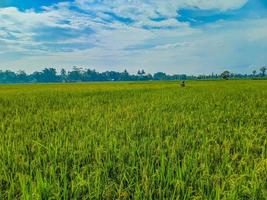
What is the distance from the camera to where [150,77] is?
639ft

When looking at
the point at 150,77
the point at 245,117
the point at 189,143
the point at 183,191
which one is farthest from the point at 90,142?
the point at 150,77

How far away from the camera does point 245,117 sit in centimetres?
814

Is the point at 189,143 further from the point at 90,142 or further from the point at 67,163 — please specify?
the point at 67,163

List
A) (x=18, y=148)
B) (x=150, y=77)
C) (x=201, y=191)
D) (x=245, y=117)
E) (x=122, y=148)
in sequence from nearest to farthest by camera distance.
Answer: (x=201, y=191)
(x=122, y=148)
(x=18, y=148)
(x=245, y=117)
(x=150, y=77)

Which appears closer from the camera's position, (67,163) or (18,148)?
(67,163)

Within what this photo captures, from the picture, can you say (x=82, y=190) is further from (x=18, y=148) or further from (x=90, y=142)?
(x=18, y=148)

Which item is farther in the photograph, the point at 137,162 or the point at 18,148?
the point at 18,148

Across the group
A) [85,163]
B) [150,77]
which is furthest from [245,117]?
[150,77]

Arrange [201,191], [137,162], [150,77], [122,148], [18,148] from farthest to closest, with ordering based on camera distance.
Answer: [150,77]
[18,148]
[122,148]
[137,162]
[201,191]

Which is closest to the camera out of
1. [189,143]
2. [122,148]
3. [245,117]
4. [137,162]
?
[137,162]

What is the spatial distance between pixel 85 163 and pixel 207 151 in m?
1.65

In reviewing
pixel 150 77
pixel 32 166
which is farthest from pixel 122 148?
pixel 150 77

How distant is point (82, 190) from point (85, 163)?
40.4 inches

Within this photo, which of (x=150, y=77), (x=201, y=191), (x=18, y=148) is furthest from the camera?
(x=150, y=77)
